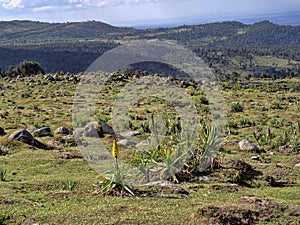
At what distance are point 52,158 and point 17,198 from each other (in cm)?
459

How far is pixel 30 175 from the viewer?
435 inches

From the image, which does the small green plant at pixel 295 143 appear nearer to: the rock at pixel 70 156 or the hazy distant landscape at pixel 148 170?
the hazy distant landscape at pixel 148 170

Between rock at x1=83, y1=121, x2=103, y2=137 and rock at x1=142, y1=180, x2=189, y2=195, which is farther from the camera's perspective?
rock at x1=83, y1=121, x2=103, y2=137

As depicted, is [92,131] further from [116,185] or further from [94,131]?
[116,185]

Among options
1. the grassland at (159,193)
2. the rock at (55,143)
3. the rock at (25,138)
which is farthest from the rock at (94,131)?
the rock at (25,138)

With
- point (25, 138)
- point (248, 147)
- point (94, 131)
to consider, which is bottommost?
point (248, 147)

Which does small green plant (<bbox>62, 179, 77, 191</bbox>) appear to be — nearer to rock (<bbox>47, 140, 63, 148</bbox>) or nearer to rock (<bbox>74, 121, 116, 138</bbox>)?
rock (<bbox>47, 140, 63, 148</bbox>)

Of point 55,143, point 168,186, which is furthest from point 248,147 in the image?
point 55,143

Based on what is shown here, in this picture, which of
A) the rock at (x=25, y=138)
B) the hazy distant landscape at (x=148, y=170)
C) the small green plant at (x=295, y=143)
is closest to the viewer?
the hazy distant landscape at (x=148, y=170)

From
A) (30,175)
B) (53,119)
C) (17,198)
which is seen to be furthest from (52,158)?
(53,119)

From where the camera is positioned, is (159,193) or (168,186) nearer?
(159,193)

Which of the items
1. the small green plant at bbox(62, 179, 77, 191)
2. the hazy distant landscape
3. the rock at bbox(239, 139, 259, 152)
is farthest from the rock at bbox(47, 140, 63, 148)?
the rock at bbox(239, 139, 259, 152)

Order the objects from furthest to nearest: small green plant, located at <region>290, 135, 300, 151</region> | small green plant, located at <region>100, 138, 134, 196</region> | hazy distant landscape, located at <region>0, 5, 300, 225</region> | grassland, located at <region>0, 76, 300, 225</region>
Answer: small green plant, located at <region>290, 135, 300, 151</region>
small green plant, located at <region>100, 138, 134, 196</region>
hazy distant landscape, located at <region>0, 5, 300, 225</region>
grassland, located at <region>0, 76, 300, 225</region>

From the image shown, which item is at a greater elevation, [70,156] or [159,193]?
[159,193]
